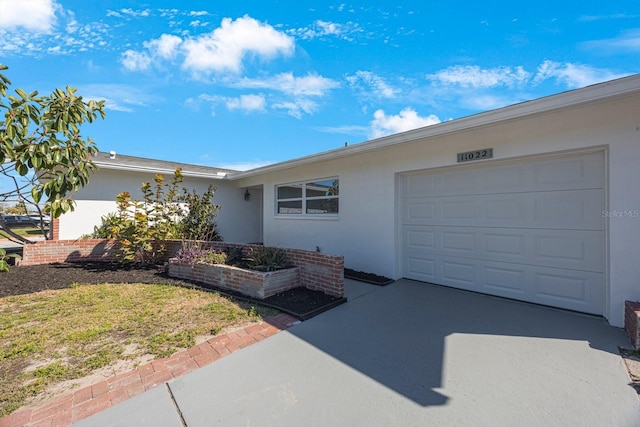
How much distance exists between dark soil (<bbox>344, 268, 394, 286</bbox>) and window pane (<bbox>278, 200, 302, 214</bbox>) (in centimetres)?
275

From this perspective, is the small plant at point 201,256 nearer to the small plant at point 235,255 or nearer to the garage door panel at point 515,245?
the small plant at point 235,255

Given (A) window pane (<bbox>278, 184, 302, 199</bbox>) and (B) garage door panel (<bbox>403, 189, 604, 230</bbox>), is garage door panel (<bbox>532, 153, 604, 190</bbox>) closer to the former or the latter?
(B) garage door panel (<bbox>403, 189, 604, 230</bbox>)

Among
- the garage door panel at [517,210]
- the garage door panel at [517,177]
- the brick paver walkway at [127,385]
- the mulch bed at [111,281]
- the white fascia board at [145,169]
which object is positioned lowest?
the brick paver walkway at [127,385]

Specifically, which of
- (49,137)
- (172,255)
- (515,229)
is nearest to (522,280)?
(515,229)

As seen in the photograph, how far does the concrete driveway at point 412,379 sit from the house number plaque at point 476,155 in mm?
2573

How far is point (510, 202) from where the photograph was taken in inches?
179

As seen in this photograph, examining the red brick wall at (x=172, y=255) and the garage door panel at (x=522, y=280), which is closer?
the garage door panel at (x=522, y=280)

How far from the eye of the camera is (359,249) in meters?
6.58

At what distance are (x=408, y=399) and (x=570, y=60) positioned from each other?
602 cm

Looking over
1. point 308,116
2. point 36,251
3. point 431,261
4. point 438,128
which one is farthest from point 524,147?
point 36,251

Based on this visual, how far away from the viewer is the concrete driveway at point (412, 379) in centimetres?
202

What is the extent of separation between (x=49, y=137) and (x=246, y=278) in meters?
4.19

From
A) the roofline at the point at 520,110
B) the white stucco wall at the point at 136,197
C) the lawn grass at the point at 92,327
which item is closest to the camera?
the lawn grass at the point at 92,327

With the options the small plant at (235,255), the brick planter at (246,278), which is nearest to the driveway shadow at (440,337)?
the brick planter at (246,278)
